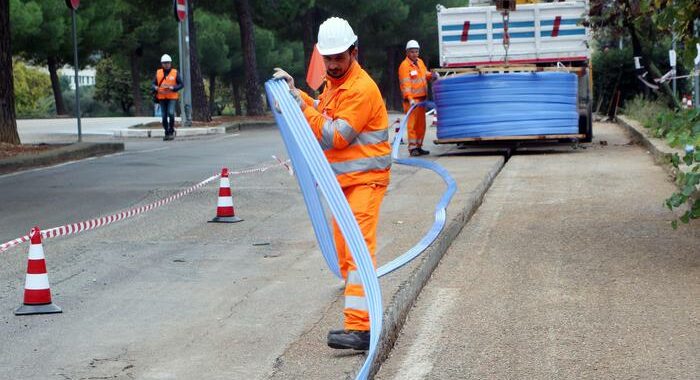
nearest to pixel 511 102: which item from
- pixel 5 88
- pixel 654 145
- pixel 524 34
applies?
pixel 524 34

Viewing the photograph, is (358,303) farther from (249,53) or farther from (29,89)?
(29,89)

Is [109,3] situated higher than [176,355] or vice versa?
[109,3]

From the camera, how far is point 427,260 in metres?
8.87

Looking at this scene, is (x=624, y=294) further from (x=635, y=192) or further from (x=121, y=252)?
(x=635, y=192)

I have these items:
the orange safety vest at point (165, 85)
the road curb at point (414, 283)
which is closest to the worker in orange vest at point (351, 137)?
the road curb at point (414, 283)

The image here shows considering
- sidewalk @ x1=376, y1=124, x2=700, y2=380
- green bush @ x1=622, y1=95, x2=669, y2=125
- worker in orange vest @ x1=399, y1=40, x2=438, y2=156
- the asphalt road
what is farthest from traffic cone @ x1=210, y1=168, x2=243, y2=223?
green bush @ x1=622, y1=95, x2=669, y2=125

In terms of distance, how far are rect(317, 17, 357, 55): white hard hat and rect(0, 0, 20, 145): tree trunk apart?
17072mm

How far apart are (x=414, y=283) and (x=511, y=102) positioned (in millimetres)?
11619

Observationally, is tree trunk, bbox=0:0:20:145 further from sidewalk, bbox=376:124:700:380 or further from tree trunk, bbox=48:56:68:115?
tree trunk, bbox=48:56:68:115

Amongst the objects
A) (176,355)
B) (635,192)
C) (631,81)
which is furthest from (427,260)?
(631,81)

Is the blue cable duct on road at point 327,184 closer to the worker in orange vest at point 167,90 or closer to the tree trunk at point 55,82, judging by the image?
the worker in orange vest at point 167,90

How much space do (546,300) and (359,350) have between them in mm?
2116

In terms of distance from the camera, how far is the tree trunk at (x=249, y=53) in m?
39.2

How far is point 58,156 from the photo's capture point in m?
20.1
